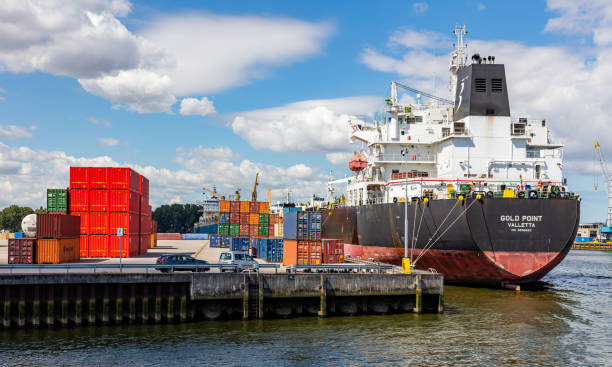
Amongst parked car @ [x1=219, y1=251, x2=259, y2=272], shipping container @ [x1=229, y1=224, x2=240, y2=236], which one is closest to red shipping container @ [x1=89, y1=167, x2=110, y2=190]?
parked car @ [x1=219, y1=251, x2=259, y2=272]

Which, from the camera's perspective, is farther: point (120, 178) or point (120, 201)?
point (120, 178)

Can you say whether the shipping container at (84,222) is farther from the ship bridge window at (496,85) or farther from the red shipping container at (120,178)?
the ship bridge window at (496,85)

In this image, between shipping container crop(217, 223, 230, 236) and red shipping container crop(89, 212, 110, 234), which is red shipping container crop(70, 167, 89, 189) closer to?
red shipping container crop(89, 212, 110, 234)

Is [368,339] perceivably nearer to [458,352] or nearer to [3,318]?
[458,352]

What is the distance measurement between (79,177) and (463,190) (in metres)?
31.5

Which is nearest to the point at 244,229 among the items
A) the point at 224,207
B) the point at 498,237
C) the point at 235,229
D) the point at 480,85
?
the point at 235,229

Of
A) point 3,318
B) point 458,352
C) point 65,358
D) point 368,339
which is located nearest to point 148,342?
point 65,358

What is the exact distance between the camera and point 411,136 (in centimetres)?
5444

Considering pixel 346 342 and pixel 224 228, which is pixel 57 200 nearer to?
pixel 224 228

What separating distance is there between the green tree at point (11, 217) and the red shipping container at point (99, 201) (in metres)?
148

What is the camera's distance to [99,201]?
46.6 m

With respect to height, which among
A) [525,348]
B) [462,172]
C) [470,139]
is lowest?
[525,348]

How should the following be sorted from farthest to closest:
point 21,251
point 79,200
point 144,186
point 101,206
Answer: point 144,186 < point 101,206 < point 79,200 < point 21,251

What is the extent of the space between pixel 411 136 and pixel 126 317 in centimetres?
3454
